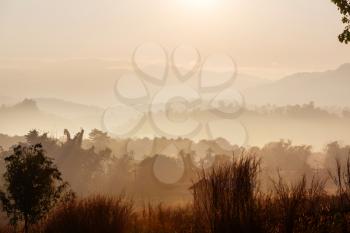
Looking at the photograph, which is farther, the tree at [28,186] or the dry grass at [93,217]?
the tree at [28,186]

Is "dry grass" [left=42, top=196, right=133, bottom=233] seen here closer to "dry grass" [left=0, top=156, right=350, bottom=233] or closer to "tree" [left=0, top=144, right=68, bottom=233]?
"dry grass" [left=0, top=156, right=350, bottom=233]

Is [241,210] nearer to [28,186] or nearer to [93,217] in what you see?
[93,217]

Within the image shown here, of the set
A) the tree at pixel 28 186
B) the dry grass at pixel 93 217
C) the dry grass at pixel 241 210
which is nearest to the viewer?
the dry grass at pixel 241 210

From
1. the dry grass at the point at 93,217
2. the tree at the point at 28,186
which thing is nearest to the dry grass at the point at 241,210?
the dry grass at the point at 93,217

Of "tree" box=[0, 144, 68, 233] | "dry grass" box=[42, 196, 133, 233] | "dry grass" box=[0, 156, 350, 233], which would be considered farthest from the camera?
"tree" box=[0, 144, 68, 233]

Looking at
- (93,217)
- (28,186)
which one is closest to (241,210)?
(93,217)

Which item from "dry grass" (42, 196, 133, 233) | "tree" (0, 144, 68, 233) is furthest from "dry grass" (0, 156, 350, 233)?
"tree" (0, 144, 68, 233)

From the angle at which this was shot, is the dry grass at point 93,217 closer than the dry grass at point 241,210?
No

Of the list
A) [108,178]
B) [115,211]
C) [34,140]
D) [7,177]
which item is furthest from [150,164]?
[115,211]

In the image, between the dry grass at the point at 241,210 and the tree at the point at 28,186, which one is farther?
the tree at the point at 28,186

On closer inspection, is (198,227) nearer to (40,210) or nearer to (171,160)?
(40,210)

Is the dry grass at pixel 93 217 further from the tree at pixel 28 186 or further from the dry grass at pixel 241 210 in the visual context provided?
the tree at pixel 28 186

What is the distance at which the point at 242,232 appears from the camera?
1003 centimetres

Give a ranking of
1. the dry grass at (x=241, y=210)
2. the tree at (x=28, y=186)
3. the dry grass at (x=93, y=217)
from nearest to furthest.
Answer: the dry grass at (x=241, y=210)
the dry grass at (x=93, y=217)
the tree at (x=28, y=186)
